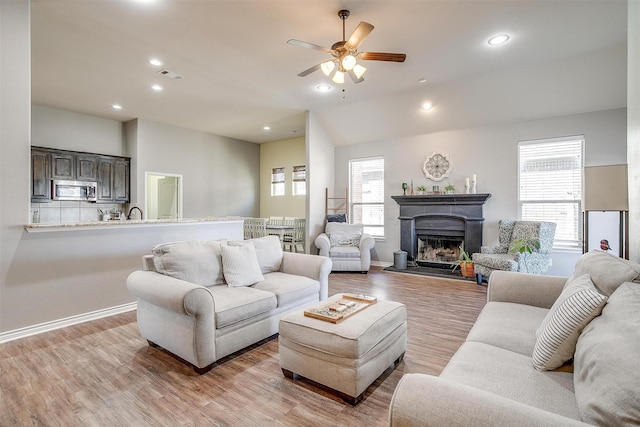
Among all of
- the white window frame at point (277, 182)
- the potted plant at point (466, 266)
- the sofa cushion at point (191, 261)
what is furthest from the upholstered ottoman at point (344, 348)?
the white window frame at point (277, 182)

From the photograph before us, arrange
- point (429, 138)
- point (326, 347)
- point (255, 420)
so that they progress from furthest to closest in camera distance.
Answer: point (429, 138) < point (326, 347) < point (255, 420)

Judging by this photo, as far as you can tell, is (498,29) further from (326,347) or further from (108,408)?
(108,408)

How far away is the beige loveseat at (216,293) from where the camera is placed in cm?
225

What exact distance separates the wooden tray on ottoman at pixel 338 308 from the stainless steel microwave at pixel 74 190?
6085 mm

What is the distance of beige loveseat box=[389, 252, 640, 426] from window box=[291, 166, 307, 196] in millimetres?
6842

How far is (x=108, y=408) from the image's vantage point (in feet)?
6.23

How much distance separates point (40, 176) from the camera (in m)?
5.71

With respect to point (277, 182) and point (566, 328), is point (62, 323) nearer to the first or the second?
point (566, 328)

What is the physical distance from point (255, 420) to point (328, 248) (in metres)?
4.29

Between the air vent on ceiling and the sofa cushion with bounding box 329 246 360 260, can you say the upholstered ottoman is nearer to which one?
the sofa cushion with bounding box 329 246 360 260

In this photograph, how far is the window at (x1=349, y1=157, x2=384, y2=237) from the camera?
695cm

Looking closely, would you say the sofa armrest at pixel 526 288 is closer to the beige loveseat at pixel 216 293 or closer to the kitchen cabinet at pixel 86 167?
the beige loveseat at pixel 216 293

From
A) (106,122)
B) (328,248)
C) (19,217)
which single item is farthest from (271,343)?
(106,122)

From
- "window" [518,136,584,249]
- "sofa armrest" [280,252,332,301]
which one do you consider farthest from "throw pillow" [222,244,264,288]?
"window" [518,136,584,249]
